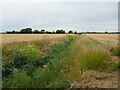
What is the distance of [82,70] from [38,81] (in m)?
2.04

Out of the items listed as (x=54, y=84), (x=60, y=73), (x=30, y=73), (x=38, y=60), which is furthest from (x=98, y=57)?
(x=38, y=60)

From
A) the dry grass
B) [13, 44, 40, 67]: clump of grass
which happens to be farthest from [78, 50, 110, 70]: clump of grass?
[13, 44, 40, 67]: clump of grass

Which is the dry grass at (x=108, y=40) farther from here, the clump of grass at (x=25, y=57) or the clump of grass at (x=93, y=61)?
the clump of grass at (x=25, y=57)

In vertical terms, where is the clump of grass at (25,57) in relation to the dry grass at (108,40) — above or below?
below

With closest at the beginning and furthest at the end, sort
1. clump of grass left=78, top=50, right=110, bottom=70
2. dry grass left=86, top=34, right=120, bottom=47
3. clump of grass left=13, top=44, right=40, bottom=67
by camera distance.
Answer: clump of grass left=78, top=50, right=110, bottom=70
clump of grass left=13, top=44, right=40, bottom=67
dry grass left=86, top=34, right=120, bottom=47

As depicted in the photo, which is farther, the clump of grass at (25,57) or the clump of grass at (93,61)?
the clump of grass at (25,57)

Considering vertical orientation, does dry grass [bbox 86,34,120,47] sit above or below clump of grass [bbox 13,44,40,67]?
above

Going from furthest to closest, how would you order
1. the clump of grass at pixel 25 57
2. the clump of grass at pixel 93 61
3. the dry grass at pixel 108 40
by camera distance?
1. the dry grass at pixel 108 40
2. the clump of grass at pixel 25 57
3. the clump of grass at pixel 93 61

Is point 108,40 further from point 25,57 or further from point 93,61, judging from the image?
point 93,61

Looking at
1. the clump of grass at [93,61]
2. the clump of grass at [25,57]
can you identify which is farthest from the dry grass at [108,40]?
the clump of grass at [25,57]

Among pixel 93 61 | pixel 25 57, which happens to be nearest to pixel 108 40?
pixel 25 57

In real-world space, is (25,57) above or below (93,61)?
below

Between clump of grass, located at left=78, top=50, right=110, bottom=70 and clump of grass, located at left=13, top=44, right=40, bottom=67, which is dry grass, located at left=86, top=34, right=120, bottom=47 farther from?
clump of grass, located at left=13, top=44, right=40, bottom=67

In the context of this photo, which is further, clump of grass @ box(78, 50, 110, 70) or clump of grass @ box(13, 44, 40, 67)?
clump of grass @ box(13, 44, 40, 67)
